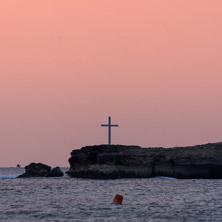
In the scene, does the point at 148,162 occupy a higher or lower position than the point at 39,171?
higher

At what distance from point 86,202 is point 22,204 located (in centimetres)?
525

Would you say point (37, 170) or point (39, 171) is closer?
point (39, 171)

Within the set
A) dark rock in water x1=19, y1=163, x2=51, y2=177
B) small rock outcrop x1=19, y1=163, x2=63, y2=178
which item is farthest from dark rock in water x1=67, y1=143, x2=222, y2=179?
dark rock in water x1=19, y1=163, x2=51, y2=177

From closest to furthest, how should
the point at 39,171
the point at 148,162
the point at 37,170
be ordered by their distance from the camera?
the point at 148,162
the point at 39,171
the point at 37,170

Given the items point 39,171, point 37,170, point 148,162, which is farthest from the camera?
point 37,170

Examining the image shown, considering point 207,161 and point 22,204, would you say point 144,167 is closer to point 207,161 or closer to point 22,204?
point 207,161

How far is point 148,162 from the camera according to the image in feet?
372

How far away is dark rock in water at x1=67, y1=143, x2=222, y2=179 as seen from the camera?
10525 centimetres

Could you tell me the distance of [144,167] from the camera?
371 ft

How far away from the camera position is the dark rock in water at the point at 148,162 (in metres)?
105

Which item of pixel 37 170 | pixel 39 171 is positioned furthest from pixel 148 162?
pixel 37 170

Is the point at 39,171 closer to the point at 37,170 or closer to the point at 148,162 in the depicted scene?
the point at 37,170

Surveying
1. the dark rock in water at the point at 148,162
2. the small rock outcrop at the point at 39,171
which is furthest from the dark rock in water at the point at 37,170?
the dark rock in water at the point at 148,162

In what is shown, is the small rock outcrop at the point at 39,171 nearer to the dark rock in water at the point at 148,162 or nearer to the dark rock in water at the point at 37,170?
the dark rock in water at the point at 37,170
